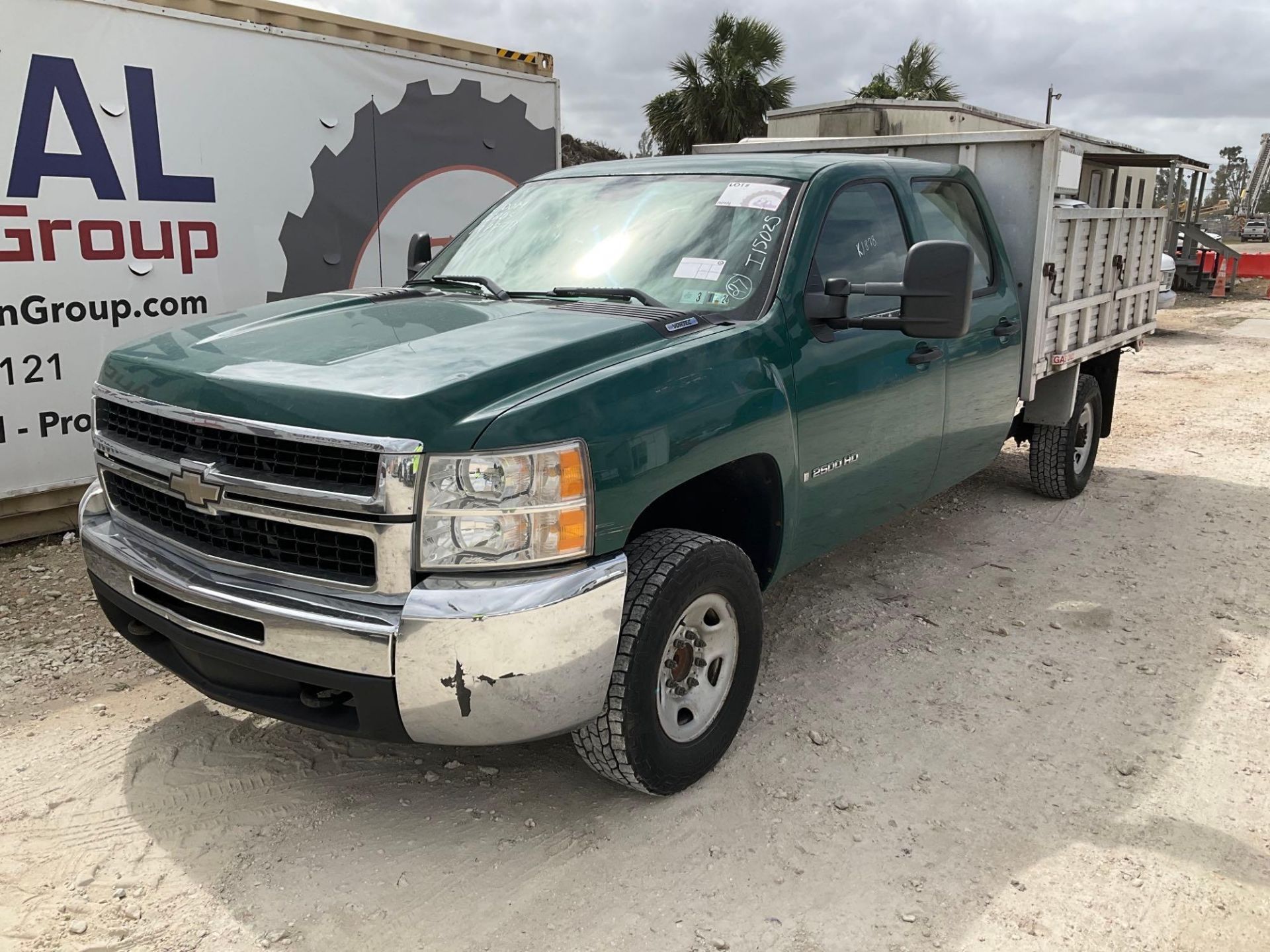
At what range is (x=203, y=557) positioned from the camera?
9.48 feet

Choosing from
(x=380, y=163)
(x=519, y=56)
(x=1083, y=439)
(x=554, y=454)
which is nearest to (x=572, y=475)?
(x=554, y=454)

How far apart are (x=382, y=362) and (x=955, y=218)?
300cm

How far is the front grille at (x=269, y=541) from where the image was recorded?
8.70 ft

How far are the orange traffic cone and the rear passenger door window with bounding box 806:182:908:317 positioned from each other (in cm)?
2215

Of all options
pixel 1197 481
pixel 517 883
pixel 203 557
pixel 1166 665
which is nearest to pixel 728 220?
pixel 203 557

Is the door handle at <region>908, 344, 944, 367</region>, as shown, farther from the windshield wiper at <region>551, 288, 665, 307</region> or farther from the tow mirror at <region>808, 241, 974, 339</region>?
the windshield wiper at <region>551, 288, 665, 307</region>

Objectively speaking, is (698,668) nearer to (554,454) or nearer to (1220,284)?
(554,454)

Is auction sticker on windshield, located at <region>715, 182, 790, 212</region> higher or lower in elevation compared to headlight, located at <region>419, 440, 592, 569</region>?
higher

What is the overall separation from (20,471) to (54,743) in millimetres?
2421

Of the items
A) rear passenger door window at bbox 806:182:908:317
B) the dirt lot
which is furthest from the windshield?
the dirt lot

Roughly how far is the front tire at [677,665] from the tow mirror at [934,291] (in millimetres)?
954

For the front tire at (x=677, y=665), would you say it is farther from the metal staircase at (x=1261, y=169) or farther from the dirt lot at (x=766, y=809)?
the metal staircase at (x=1261, y=169)

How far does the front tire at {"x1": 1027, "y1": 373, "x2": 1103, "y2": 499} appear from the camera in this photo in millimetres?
6348

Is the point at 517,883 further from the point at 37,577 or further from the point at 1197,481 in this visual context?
the point at 1197,481
